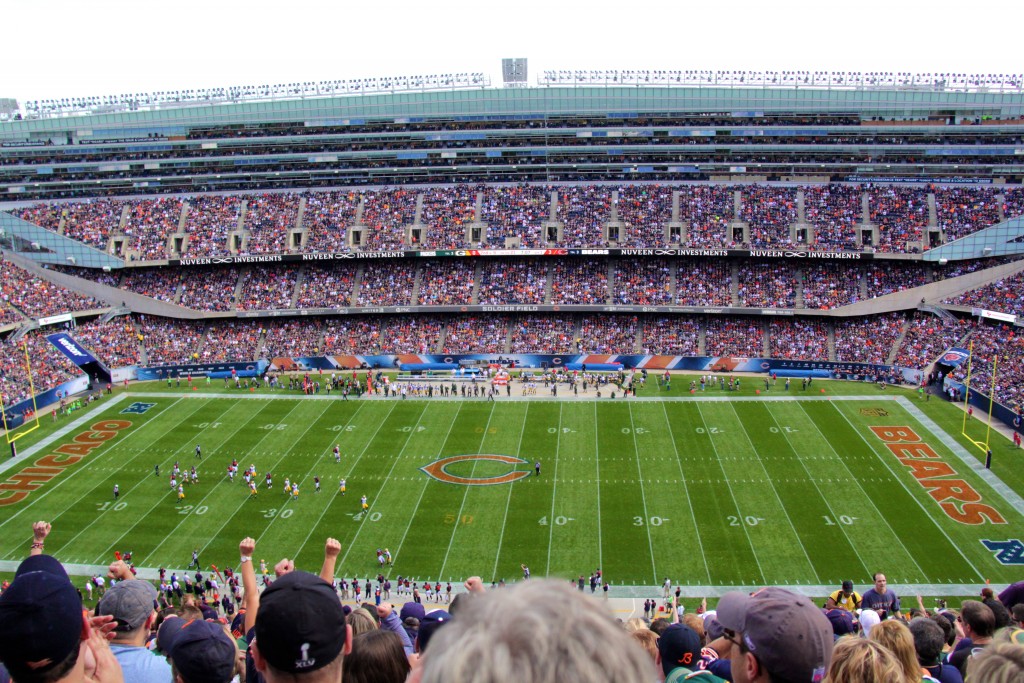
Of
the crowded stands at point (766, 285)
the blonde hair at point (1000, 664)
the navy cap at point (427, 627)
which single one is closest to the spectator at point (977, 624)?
the blonde hair at point (1000, 664)

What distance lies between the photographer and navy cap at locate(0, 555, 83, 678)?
15.7 ft

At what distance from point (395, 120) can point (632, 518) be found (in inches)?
1856

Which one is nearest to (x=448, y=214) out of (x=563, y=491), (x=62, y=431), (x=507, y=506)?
(x=62, y=431)

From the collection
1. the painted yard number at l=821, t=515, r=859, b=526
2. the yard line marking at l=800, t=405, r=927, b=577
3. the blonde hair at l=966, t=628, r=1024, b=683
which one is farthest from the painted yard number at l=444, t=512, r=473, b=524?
the blonde hair at l=966, t=628, r=1024, b=683

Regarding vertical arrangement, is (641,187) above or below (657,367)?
above

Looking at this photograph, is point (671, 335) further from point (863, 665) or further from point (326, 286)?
point (863, 665)

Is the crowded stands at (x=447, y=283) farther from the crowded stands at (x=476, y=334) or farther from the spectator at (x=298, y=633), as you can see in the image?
the spectator at (x=298, y=633)

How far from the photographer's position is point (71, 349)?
54938mm

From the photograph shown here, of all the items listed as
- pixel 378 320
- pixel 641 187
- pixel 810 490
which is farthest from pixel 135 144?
pixel 810 490

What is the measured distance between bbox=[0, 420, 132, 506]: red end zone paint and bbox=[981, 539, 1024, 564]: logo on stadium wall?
43.6 meters

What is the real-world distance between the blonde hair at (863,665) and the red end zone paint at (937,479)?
112 feet

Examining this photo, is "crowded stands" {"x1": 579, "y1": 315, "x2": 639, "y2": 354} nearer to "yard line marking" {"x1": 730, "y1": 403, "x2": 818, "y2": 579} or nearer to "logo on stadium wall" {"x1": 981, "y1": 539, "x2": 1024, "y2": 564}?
"yard line marking" {"x1": 730, "y1": 403, "x2": 818, "y2": 579}

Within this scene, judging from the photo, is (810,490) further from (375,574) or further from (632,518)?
(375,574)

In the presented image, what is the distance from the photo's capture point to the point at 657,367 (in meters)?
55.7
